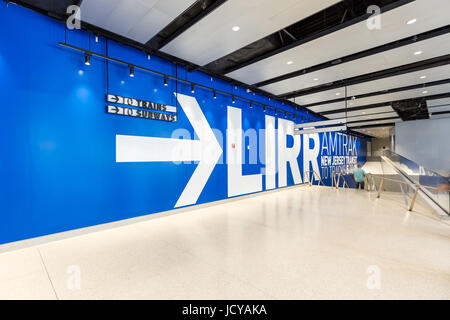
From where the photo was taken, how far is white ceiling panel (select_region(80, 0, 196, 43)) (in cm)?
329

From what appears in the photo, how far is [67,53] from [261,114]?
6.01 metres

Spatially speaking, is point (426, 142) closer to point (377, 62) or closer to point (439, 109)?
point (439, 109)

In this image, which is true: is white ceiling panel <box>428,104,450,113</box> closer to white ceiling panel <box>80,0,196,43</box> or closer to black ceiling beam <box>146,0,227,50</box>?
black ceiling beam <box>146,0,227,50</box>

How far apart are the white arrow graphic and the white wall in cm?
1258

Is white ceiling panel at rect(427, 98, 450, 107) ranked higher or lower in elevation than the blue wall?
higher

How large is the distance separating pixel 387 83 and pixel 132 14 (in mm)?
7569

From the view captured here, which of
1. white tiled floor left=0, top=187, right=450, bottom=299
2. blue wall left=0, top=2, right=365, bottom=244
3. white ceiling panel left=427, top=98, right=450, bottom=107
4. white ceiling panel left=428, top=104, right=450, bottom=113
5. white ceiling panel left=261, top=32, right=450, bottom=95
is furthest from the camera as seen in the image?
white ceiling panel left=428, top=104, right=450, bottom=113

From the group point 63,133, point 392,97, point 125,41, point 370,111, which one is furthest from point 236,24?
point 370,111

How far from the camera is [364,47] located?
4621mm

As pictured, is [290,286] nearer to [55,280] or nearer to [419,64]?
[55,280]

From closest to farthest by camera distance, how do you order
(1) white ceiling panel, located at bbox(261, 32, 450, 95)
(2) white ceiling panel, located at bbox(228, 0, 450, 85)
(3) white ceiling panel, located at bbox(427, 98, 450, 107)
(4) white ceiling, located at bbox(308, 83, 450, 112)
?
(2) white ceiling panel, located at bbox(228, 0, 450, 85), (1) white ceiling panel, located at bbox(261, 32, 450, 95), (4) white ceiling, located at bbox(308, 83, 450, 112), (3) white ceiling panel, located at bbox(427, 98, 450, 107)

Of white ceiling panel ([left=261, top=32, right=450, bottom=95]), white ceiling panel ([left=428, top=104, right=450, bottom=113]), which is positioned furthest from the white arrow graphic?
white ceiling panel ([left=428, top=104, right=450, bottom=113])

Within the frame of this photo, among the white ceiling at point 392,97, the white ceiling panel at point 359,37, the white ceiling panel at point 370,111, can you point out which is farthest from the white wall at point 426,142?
the white ceiling panel at point 359,37

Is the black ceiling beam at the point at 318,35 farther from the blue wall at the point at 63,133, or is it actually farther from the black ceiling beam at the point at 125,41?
the blue wall at the point at 63,133
